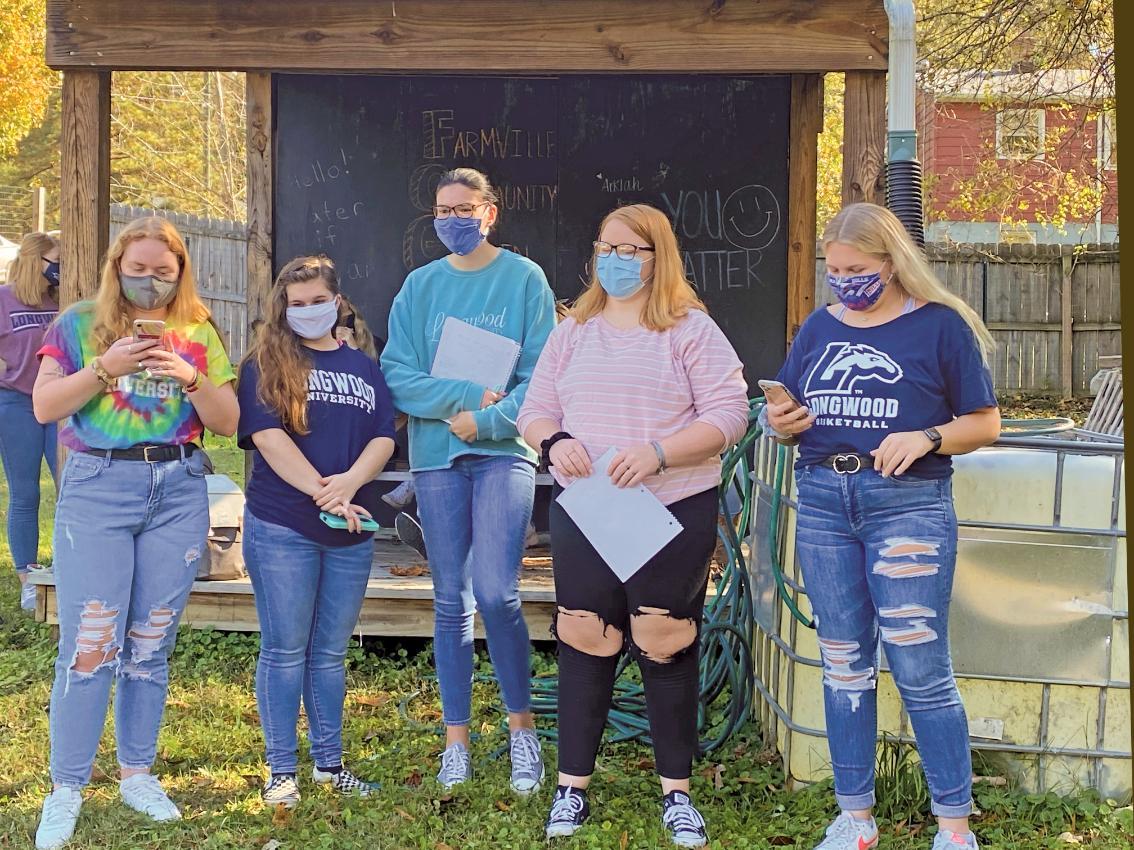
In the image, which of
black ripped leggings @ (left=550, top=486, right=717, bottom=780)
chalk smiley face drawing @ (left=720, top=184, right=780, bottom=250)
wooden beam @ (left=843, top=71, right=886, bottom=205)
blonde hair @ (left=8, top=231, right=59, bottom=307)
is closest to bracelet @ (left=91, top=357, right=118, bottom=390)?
black ripped leggings @ (left=550, top=486, right=717, bottom=780)

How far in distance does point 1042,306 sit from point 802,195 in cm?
1154

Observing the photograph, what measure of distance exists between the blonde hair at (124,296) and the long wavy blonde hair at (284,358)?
0.20 m

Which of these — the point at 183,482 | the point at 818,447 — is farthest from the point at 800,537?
the point at 183,482

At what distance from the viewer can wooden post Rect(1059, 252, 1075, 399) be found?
16047 millimetres

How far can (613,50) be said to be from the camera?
16.3ft

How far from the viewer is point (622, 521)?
323cm

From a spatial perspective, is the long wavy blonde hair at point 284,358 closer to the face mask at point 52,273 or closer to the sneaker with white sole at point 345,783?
the sneaker with white sole at point 345,783

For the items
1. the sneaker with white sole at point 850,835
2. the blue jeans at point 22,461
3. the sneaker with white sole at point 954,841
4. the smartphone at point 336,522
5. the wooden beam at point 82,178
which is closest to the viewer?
the sneaker with white sole at point 954,841

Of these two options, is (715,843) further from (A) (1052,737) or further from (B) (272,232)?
(B) (272,232)

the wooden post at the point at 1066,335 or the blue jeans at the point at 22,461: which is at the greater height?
the wooden post at the point at 1066,335

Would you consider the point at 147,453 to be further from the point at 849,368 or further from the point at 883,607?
the point at 883,607

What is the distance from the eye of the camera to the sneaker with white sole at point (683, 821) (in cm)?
336

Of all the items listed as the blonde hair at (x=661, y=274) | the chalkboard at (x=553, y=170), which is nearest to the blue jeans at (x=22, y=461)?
the chalkboard at (x=553, y=170)

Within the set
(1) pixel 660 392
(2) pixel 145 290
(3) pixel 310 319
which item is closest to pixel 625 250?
(1) pixel 660 392
